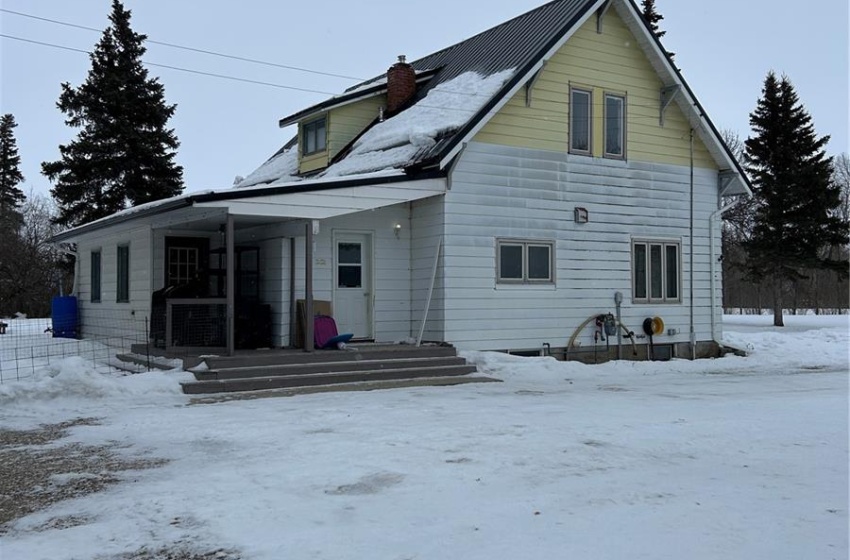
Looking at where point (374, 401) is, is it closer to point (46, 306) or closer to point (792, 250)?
point (792, 250)

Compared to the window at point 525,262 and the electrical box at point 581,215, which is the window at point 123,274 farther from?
the electrical box at point 581,215

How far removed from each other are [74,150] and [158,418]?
24.5m

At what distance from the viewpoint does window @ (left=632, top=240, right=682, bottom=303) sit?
56.6ft

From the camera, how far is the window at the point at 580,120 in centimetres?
1633

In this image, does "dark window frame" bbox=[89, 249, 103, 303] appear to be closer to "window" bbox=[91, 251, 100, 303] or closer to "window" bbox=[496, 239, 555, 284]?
"window" bbox=[91, 251, 100, 303]

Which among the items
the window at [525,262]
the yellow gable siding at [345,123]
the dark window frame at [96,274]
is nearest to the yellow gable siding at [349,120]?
the yellow gable siding at [345,123]

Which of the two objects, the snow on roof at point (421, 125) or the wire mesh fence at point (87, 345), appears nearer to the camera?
the wire mesh fence at point (87, 345)

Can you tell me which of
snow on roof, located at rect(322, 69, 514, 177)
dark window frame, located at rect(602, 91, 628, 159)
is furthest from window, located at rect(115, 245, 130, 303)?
dark window frame, located at rect(602, 91, 628, 159)

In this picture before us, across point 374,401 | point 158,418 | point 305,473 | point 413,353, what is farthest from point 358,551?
point 413,353

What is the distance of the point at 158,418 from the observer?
9.05 metres

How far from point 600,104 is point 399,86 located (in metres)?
4.58

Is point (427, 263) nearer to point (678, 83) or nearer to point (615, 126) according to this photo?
point (615, 126)

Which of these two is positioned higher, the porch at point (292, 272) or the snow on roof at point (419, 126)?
the snow on roof at point (419, 126)

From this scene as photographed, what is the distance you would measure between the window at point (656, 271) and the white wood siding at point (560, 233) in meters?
0.18
